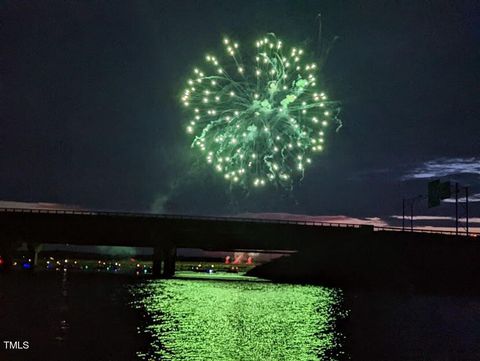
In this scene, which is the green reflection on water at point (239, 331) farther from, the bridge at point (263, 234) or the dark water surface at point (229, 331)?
the bridge at point (263, 234)

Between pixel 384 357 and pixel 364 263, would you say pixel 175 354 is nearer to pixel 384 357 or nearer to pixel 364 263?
pixel 384 357

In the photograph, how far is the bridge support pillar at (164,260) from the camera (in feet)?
458

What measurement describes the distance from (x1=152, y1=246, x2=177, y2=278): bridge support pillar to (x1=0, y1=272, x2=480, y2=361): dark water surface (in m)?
78.1

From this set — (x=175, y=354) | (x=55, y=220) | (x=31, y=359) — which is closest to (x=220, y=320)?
(x=175, y=354)

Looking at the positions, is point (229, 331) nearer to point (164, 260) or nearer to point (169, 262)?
point (169, 262)

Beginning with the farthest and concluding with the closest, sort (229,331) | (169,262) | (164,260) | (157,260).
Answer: (164,260) → (169,262) → (157,260) → (229,331)

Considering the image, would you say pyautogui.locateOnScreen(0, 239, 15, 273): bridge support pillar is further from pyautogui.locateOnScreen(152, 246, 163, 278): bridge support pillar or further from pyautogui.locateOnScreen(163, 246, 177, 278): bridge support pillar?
pyautogui.locateOnScreen(163, 246, 177, 278): bridge support pillar

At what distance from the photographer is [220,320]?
44.5m

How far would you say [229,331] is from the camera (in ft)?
125

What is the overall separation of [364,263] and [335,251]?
26.5 ft

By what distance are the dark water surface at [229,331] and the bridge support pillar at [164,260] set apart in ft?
256

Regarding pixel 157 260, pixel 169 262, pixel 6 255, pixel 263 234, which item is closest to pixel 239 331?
pixel 263 234

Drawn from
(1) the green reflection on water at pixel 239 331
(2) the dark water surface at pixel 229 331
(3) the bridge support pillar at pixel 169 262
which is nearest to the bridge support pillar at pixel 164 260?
(3) the bridge support pillar at pixel 169 262

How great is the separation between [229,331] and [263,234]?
3233 inches
